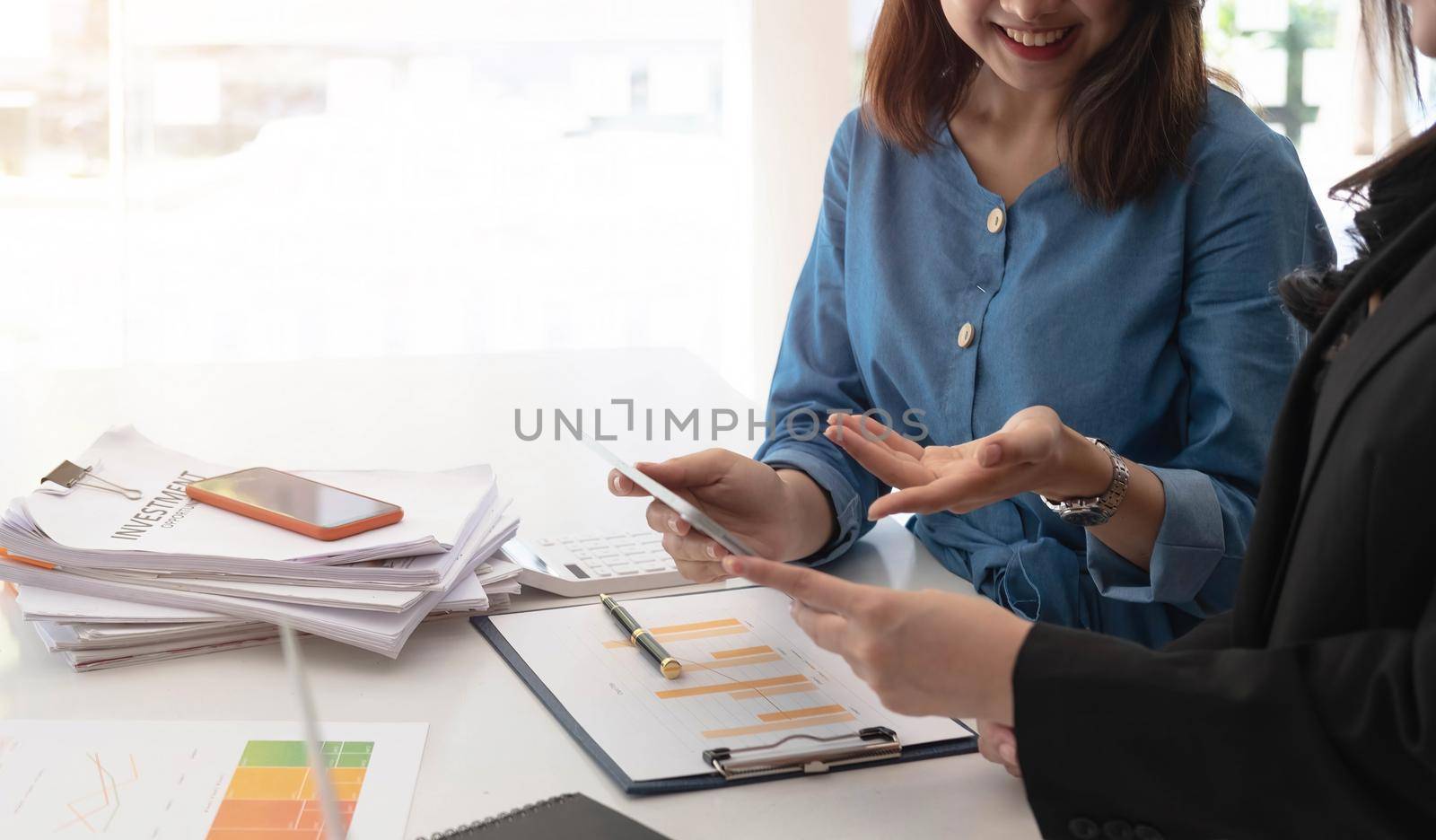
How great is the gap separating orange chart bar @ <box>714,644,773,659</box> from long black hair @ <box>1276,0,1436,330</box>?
0.50 meters

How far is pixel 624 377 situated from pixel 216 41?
7.09 feet

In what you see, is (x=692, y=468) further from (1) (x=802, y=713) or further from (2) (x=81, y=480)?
(2) (x=81, y=480)

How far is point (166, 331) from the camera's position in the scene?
3650 mm

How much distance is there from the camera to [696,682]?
1.04 meters

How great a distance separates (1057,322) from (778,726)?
567 millimetres

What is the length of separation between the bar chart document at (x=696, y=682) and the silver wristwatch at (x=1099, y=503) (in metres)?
0.26

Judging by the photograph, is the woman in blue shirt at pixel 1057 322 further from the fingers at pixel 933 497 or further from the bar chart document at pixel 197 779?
the bar chart document at pixel 197 779

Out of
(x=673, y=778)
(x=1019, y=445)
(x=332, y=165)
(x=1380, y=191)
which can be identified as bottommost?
(x=673, y=778)

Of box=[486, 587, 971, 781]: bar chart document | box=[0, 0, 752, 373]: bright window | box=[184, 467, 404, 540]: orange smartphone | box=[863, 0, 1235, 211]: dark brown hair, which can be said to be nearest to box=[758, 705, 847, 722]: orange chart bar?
box=[486, 587, 971, 781]: bar chart document

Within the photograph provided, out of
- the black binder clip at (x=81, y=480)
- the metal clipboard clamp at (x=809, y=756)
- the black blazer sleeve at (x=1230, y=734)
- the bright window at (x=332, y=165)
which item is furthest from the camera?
the bright window at (x=332, y=165)

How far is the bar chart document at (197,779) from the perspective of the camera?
826 mm

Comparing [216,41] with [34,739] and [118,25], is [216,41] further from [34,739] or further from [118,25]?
[34,739]

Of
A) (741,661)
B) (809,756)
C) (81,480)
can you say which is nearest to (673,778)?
(809,756)

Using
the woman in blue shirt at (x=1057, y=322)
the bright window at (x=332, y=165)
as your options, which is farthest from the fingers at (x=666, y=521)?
the bright window at (x=332, y=165)
